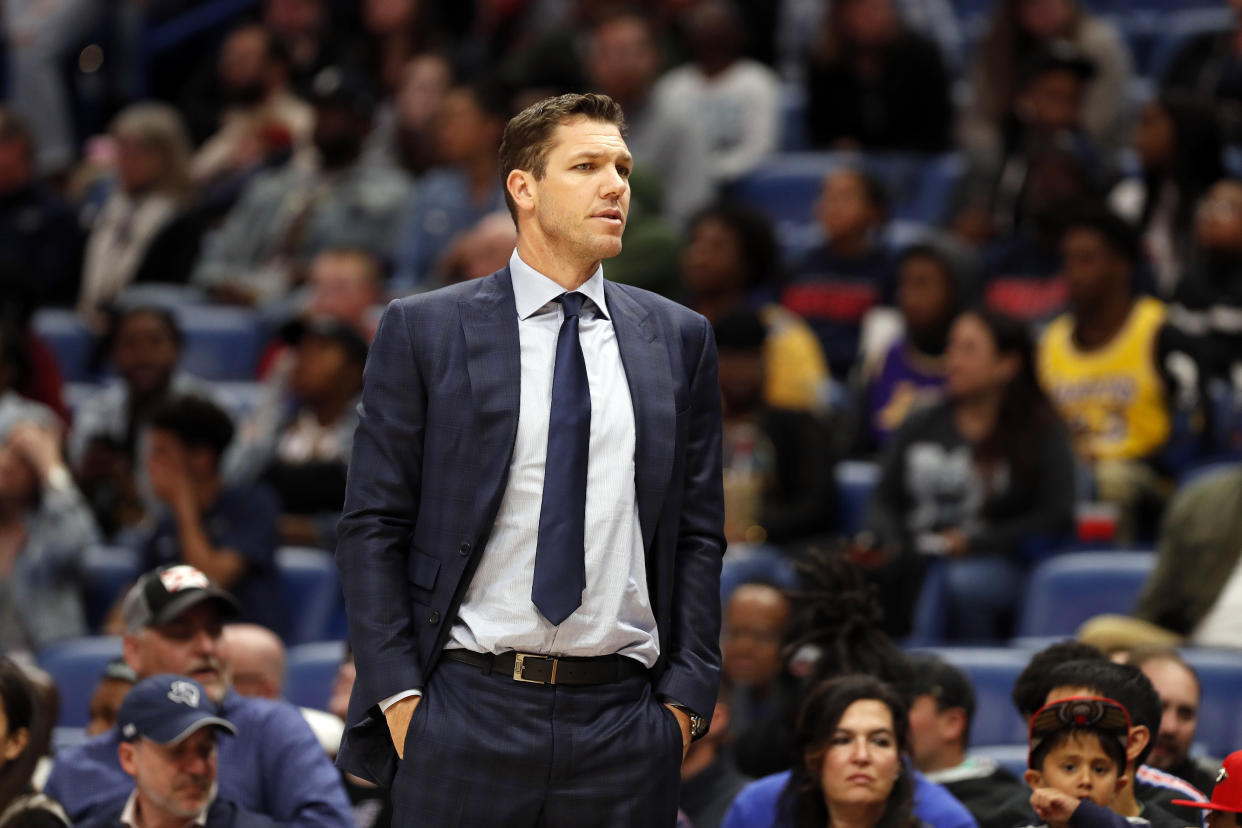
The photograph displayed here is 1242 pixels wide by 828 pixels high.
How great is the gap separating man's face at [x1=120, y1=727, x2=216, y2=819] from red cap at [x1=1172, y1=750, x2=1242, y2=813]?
188 cm

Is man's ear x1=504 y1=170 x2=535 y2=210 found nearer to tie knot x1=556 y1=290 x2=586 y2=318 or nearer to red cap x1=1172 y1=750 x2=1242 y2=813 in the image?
tie knot x1=556 y1=290 x2=586 y2=318

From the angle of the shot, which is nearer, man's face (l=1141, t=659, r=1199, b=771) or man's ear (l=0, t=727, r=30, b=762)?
man's ear (l=0, t=727, r=30, b=762)

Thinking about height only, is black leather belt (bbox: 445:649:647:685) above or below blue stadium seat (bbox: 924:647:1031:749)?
above

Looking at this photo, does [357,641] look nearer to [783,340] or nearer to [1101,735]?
[1101,735]

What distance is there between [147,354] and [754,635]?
281 cm

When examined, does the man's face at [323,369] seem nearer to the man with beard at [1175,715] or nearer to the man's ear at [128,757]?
the man's ear at [128,757]

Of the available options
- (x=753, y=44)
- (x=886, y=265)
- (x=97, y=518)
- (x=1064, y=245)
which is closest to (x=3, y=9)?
→ (x=753, y=44)

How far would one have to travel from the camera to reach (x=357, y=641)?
9.37 feet

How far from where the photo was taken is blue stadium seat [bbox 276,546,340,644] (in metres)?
6.11

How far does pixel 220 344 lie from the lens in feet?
26.6

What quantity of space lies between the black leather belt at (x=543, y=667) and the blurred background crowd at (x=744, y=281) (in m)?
1.65

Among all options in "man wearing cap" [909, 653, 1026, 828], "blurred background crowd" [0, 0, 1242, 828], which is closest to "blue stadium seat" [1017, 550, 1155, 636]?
"blurred background crowd" [0, 0, 1242, 828]

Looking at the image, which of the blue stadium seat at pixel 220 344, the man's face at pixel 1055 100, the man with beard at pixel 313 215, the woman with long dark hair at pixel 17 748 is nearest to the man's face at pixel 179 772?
the woman with long dark hair at pixel 17 748

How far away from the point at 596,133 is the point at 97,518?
4294mm
